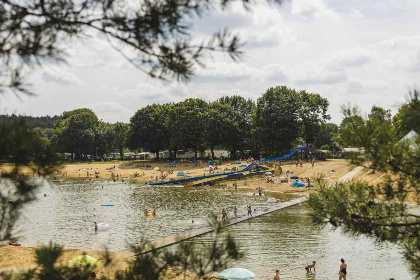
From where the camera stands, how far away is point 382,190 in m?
9.48

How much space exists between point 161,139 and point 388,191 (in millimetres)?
92401

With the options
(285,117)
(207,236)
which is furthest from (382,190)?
(285,117)

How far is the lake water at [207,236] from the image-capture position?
21812mm

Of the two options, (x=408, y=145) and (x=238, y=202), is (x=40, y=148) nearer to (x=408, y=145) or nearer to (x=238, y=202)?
(x=408, y=145)

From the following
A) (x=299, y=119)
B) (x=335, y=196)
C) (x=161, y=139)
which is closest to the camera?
(x=335, y=196)

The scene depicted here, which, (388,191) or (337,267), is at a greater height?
(388,191)

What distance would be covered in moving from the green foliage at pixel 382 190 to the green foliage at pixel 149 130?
90.6m

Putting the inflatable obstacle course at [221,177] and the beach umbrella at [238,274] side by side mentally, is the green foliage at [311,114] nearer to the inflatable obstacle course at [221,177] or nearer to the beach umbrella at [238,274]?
the inflatable obstacle course at [221,177]

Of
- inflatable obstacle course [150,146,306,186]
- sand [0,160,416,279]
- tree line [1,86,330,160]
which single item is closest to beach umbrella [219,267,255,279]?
sand [0,160,416,279]

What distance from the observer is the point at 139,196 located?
174 ft

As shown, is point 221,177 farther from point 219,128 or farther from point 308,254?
point 308,254

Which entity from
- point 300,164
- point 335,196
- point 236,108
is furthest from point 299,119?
point 335,196

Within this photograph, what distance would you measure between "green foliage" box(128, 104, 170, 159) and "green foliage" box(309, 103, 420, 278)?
90592 mm

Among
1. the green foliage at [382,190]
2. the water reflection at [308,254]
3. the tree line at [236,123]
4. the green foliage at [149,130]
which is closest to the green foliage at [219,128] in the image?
the tree line at [236,123]
